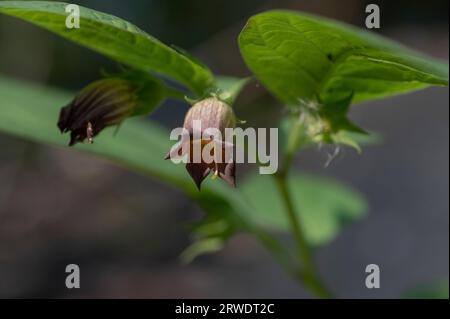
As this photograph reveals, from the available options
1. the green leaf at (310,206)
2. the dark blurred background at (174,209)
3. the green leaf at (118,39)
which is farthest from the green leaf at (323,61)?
the dark blurred background at (174,209)

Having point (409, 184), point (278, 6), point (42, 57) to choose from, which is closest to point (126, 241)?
point (409, 184)

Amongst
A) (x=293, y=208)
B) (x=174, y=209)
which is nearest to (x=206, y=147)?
(x=293, y=208)

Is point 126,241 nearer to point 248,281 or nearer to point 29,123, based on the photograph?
point 248,281

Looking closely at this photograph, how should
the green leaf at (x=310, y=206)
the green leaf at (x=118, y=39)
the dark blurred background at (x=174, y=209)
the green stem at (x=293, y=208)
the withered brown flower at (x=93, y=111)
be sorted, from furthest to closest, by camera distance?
the dark blurred background at (x=174, y=209), the green leaf at (x=310, y=206), the green stem at (x=293, y=208), the withered brown flower at (x=93, y=111), the green leaf at (x=118, y=39)

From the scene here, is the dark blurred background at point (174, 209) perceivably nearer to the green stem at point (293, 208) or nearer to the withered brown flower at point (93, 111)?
the green stem at point (293, 208)

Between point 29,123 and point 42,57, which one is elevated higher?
point 42,57

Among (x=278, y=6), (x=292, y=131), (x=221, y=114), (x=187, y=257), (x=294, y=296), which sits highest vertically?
(x=278, y=6)
